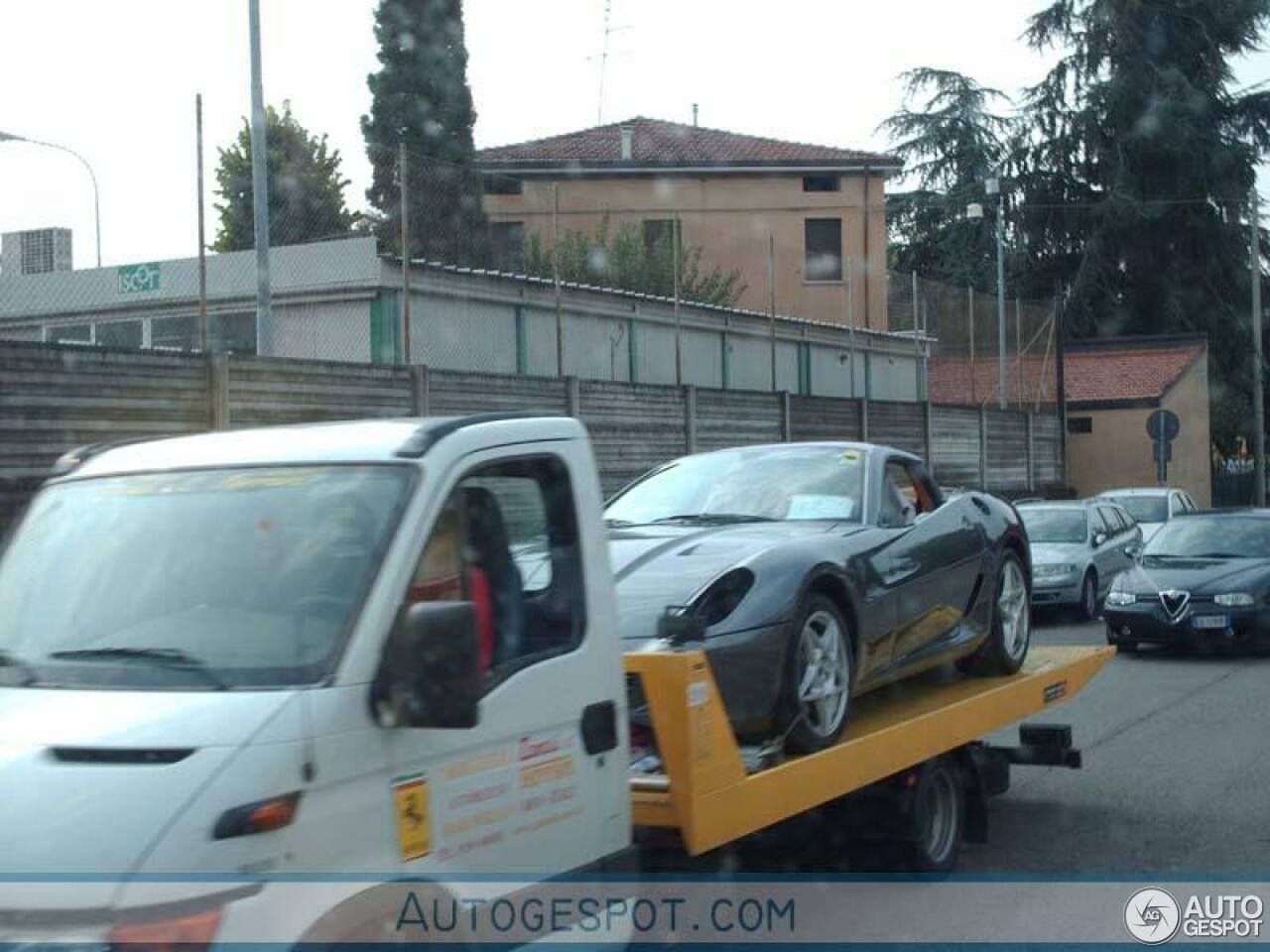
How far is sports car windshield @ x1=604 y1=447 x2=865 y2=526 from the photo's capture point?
7273mm

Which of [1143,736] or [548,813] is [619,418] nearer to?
[1143,736]

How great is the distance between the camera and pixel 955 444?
31766 millimetres

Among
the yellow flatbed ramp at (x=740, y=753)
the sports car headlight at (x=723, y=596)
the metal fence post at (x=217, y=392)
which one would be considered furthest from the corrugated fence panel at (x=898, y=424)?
the sports car headlight at (x=723, y=596)

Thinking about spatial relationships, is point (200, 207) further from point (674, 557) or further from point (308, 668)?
point (308, 668)

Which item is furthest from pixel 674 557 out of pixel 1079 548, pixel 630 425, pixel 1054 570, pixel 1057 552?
pixel 1079 548

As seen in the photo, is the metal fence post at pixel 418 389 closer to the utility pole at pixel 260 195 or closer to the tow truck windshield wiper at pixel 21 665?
the utility pole at pixel 260 195

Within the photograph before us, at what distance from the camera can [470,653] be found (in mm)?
3775

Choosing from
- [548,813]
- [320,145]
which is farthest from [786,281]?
[548,813]

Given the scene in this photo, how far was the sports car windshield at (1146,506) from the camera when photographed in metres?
25.5

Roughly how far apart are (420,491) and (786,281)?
36139mm

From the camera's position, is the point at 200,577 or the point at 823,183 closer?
the point at 200,577

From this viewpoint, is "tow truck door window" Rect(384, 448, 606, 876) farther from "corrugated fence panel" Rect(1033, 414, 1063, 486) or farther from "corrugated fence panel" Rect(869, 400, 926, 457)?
"corrugated fence panel" Rect(1033, 414, 1063, 486)

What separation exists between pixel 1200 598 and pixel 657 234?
2937 cm

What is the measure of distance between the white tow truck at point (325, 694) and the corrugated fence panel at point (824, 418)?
1983 cm
